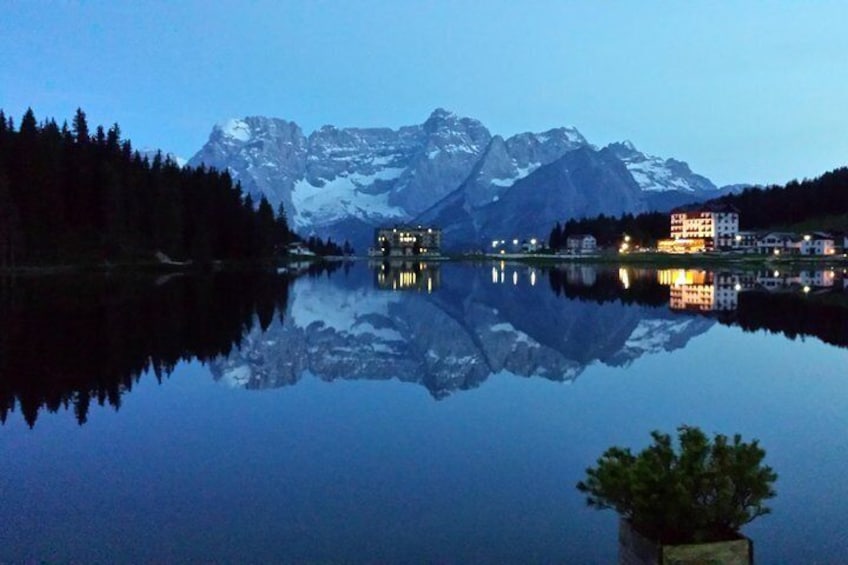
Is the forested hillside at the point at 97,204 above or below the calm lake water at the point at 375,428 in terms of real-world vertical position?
above

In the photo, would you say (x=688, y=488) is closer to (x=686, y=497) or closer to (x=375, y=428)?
(x=686, y=497)

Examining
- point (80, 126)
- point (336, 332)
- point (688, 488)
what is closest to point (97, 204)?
point (80, 126)

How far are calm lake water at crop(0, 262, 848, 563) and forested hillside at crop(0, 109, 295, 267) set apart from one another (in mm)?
73837

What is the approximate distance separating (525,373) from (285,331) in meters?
19.6

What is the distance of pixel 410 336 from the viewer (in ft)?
162

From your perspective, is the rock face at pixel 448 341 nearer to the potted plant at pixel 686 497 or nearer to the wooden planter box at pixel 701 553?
the potted plant at pixel 686 497

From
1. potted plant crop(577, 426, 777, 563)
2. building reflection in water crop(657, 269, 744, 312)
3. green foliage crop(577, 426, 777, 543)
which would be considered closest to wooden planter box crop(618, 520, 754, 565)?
potted plant crop(577, 426, 777, 563)

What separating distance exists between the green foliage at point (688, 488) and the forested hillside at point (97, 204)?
11287 centimetres

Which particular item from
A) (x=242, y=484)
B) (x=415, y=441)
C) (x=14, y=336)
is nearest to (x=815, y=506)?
(x=415, y=441)

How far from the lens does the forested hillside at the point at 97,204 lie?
119 meters

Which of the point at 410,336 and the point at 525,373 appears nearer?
the point at 525,373

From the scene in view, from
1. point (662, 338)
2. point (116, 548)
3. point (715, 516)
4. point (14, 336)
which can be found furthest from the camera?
point (662, 338)

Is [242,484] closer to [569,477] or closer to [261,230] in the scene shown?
[569,477]

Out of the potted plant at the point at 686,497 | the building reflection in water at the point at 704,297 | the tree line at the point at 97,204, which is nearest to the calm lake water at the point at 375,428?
the potted plant at the point at 686,497
